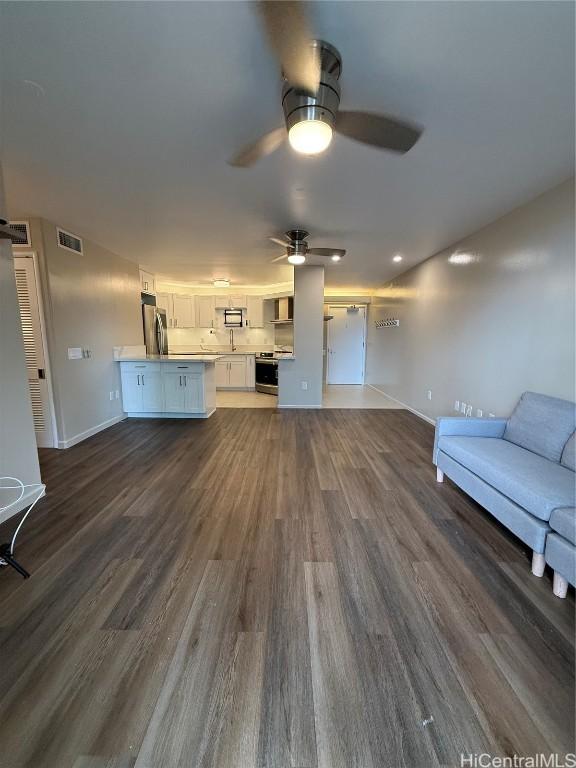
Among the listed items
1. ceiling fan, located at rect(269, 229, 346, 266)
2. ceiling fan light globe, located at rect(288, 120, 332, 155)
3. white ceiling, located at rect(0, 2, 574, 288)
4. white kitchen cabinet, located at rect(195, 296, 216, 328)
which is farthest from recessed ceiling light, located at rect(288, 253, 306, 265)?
white kitchen cabinet, located at rect(195, 296, 216, 328)

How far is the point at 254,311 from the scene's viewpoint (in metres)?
7.07

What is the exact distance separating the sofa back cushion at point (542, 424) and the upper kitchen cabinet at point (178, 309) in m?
6.41

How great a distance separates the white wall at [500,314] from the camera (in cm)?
237

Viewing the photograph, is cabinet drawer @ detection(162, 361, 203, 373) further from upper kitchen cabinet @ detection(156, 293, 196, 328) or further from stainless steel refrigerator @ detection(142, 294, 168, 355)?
upper kitchen cabinet @ detection(156, 293, 196, 328)

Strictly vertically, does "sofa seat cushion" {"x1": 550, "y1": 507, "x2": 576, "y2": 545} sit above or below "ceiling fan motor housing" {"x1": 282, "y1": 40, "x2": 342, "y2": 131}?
below

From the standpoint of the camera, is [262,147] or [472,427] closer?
[262,147]

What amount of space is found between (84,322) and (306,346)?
3280mm

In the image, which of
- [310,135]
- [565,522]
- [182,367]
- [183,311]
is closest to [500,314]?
[565,522]

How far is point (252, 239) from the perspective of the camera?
12.4ft

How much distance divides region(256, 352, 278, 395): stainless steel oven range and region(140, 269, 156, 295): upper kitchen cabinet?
2582mm

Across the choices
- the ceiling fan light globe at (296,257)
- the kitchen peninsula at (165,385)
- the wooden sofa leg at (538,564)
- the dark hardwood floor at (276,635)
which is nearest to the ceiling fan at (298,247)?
the ceiling fan light globe at (296,257)

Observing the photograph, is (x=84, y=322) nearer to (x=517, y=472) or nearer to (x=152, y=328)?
(x=152, y=328)

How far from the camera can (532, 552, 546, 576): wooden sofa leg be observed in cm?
162

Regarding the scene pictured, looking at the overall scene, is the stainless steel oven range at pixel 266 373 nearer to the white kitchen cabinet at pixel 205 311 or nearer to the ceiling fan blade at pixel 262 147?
the white kitchen cabinet at pixel 205 311
